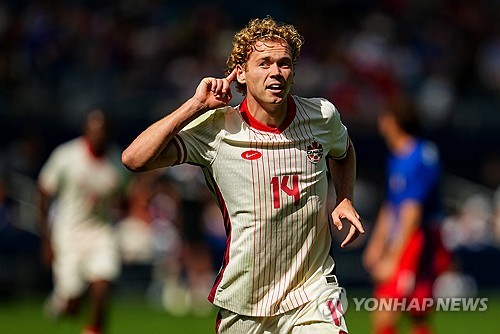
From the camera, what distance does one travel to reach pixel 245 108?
684 cm

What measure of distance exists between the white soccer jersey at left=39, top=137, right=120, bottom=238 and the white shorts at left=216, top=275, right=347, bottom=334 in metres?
6.19

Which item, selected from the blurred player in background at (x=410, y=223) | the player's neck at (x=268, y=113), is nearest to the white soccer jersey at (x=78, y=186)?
the blurred player in background at (x=410, y=223)

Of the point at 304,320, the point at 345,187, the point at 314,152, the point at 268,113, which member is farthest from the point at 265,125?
the point at 304,320

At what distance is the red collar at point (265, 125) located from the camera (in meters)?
6.74

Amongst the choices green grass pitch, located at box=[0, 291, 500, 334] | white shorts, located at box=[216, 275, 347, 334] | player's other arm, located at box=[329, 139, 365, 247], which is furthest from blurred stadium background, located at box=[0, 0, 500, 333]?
white shorts, located at box=[216, 275, 347, 334]

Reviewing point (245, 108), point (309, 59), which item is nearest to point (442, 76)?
point (309, 59)

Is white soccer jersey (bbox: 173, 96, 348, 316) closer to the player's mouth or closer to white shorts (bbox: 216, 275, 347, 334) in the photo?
white shorts (bbox: 216, 275, 347, 334)

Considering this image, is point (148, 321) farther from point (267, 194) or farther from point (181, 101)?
point (267, 194)

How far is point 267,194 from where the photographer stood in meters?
6.65

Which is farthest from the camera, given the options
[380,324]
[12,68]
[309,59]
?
[309,59]

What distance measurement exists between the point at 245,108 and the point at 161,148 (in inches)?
26.1

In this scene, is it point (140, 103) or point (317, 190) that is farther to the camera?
point (140, 103)

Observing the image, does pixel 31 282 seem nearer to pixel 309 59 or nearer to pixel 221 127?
pixel 309 59

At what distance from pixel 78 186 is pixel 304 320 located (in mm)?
6500
